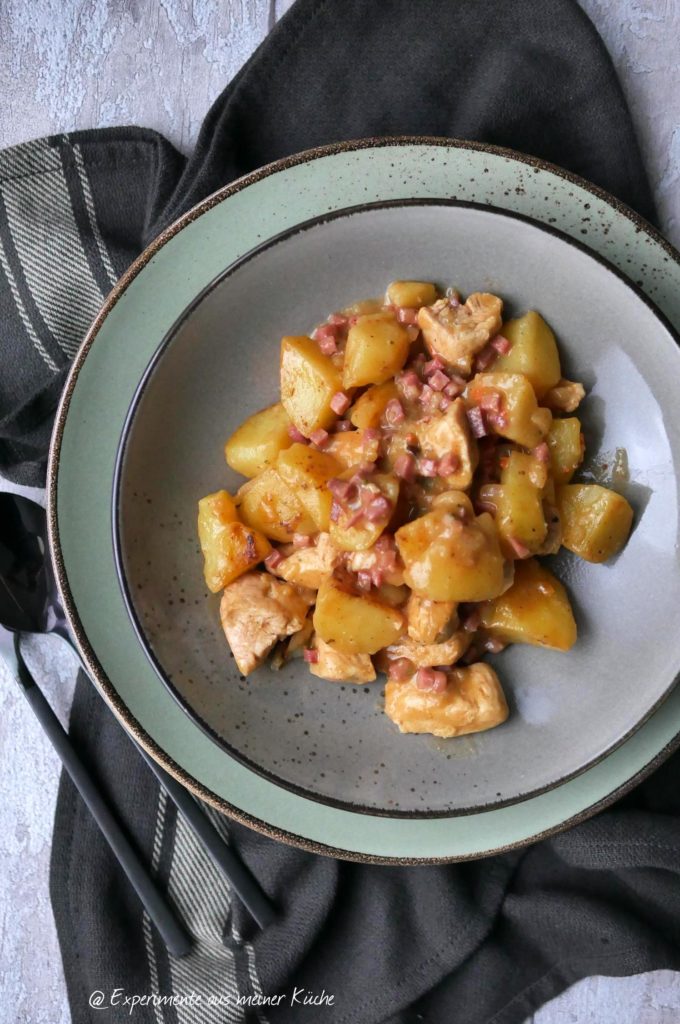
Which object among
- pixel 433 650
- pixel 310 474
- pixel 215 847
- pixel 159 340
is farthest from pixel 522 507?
Result: pixel 215 847

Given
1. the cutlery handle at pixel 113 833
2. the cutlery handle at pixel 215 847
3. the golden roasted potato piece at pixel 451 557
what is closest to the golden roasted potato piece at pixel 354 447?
the golden roasted potato piece at pixel 451 557

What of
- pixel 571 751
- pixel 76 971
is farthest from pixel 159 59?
pixel 76 971

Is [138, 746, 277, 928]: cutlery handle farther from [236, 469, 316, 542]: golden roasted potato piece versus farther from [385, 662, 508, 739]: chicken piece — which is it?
[236, 469, 316, 542]: golden roasted potato piece

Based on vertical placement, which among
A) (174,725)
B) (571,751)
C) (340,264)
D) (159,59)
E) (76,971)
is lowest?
(76,971)

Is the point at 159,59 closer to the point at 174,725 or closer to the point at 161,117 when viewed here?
the point at 161,117

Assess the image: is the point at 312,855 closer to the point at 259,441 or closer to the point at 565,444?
the point at 259,441

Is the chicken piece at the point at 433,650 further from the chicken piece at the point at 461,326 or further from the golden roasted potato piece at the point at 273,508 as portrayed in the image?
the chicken piece at the point at 461,326
